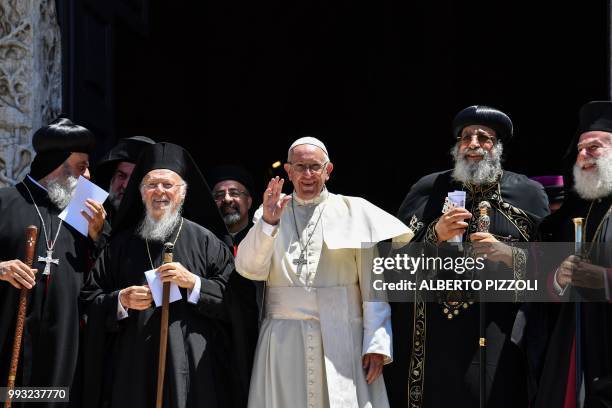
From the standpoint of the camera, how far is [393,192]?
36.7 feet

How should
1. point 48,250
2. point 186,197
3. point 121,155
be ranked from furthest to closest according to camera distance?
point 121,155 → point 186,197 → point 48,250

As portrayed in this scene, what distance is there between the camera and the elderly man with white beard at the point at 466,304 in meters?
5.64

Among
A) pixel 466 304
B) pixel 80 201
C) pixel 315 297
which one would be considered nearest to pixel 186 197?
pixel 80 201

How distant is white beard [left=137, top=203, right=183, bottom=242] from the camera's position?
5.95m

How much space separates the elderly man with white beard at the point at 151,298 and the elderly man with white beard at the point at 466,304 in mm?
1083

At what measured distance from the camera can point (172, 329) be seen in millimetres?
5695

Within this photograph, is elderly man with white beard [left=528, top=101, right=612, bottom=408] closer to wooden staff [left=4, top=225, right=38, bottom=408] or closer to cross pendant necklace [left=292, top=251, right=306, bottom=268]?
cross pendant necklace [left=292, top=251, right=306, bottom=268]

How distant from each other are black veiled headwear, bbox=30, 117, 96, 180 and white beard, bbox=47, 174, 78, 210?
0.09m

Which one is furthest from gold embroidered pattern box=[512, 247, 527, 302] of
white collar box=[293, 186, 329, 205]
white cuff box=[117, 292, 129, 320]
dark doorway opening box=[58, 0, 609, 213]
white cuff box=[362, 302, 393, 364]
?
dark doorway opening box=[58, 0, 609, 213]

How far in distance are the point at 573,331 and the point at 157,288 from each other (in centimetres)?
229

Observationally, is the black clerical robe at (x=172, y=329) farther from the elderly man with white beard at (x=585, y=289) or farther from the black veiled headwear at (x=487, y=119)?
the elderly man with white beard at (x=585, y=289)

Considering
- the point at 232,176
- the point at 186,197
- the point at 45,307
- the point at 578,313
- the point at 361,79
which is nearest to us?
the point at 578,313

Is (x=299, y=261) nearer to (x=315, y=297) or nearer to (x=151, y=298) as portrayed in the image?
(x=315, y=297)

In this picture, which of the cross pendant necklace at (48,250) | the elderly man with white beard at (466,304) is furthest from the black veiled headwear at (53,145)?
the elderly man with white beard at (466,304)
